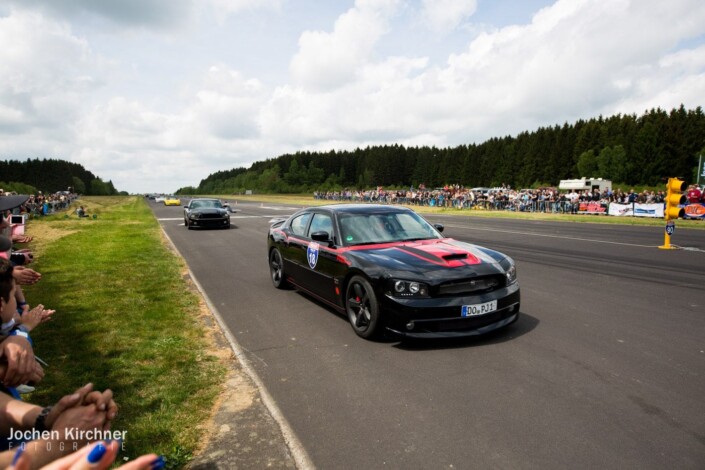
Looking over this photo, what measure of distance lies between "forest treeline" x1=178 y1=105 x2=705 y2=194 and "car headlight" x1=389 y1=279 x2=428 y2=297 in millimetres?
76780

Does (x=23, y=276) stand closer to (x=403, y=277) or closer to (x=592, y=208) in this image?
(x=403, y=277)

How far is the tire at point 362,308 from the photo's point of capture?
4.73 metres

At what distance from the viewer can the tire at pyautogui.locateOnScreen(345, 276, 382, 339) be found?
4730 millimetres

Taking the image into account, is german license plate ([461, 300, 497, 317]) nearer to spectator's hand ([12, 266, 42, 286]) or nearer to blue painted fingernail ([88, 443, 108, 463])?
blue painted fingernail ([88, 443, 108, 463])

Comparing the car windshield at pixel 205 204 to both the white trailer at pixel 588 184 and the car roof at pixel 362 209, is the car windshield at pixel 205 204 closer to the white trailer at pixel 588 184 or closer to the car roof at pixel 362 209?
the car roof at pixel 362 209

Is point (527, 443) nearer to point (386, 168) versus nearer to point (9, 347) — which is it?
point (9, 347)

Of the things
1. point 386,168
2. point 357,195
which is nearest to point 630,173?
point 357,195

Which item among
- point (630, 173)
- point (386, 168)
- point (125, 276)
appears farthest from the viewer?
point (386, 168)

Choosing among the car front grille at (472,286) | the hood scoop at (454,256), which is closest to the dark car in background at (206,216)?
the hood scoop at (454,256)

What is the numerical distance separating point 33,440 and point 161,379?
2.22m

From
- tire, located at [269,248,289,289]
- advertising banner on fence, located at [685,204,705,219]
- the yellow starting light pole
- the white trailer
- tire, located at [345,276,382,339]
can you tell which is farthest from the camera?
the white trailer

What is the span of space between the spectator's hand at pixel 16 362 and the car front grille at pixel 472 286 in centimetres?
339

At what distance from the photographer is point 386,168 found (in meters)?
135

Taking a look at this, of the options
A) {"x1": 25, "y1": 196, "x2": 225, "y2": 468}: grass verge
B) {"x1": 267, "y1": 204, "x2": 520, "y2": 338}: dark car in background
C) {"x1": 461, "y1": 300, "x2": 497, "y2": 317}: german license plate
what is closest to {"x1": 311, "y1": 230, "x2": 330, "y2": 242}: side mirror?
{"x1": 267, "y1": 204, "x2": 520, "y2": 338}: dark car in background
